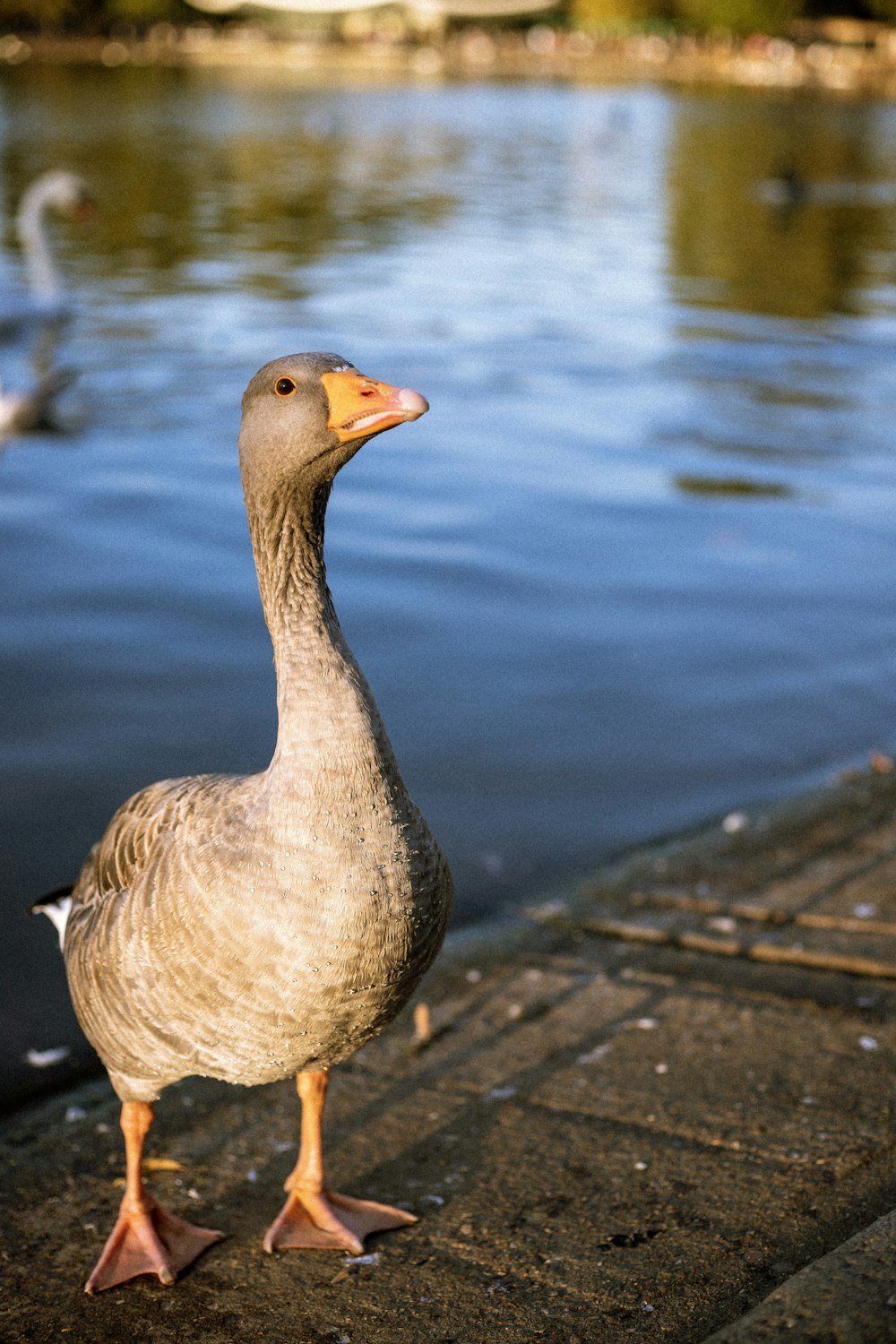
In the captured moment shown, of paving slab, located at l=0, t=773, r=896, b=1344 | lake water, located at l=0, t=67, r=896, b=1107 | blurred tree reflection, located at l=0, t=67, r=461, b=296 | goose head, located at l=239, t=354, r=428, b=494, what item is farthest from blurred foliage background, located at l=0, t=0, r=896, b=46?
goose head, located at l=239, t=354, r=428, b=494

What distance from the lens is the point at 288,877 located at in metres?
3.58

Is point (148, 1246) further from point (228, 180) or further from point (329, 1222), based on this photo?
point (228, 180)

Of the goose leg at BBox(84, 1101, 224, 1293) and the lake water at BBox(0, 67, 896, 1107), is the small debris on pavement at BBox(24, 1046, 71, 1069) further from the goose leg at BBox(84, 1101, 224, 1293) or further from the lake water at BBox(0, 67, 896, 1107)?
the goose leg at BBox(84, 1101, 224, 1293)

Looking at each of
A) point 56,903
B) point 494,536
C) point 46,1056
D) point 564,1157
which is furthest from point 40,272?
point 564,1157

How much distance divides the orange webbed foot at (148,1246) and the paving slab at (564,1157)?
0.05 m

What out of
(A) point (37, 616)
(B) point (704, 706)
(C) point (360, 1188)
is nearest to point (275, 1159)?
(C) point (360, 1188)

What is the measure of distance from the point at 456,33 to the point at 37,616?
19140 cm

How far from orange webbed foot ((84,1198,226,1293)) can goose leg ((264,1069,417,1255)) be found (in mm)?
215

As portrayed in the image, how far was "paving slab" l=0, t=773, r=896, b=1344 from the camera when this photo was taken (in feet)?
12.5

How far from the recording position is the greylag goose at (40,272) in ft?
64.1

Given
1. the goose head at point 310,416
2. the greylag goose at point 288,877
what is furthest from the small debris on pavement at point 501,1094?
the goose head at point 310,416

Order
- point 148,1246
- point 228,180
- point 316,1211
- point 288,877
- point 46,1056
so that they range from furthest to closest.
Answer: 1. point 228,180
2. point 46,1056
3. point 316,1211
4. point 148,1246
5. point 288,877

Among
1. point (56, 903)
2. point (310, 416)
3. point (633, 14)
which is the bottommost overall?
point (56, 903)

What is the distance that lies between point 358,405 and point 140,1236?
7.79ft
